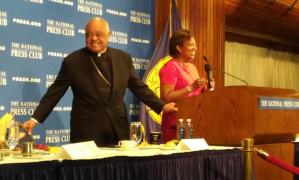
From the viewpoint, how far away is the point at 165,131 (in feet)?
12.0

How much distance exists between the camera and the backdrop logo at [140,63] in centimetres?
534

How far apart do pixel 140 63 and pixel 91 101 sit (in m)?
1.88

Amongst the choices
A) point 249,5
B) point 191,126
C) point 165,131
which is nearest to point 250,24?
point 249,5

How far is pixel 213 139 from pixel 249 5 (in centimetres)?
403

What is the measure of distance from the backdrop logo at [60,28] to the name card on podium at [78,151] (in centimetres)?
253

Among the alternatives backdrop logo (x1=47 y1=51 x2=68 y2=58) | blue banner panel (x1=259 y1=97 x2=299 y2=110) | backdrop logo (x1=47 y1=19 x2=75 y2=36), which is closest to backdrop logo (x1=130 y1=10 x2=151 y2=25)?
backdrop logo (x1=47 y1=19 x2=75 y2=36)

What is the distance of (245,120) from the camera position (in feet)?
9.54

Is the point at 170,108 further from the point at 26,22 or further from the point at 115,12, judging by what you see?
the point at 115,12

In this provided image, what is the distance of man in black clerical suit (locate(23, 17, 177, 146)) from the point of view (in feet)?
11.7

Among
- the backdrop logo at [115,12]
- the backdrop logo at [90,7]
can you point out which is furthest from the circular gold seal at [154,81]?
the backdrop logo at [90,7]

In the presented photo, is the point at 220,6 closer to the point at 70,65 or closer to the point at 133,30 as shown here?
the point at 133,30

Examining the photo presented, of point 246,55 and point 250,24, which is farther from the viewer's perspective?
point 246,55

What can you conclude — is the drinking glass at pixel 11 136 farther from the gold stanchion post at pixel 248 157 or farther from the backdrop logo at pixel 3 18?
the backdrop logo at pixel 3 18

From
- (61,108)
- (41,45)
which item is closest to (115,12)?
(41,45)
